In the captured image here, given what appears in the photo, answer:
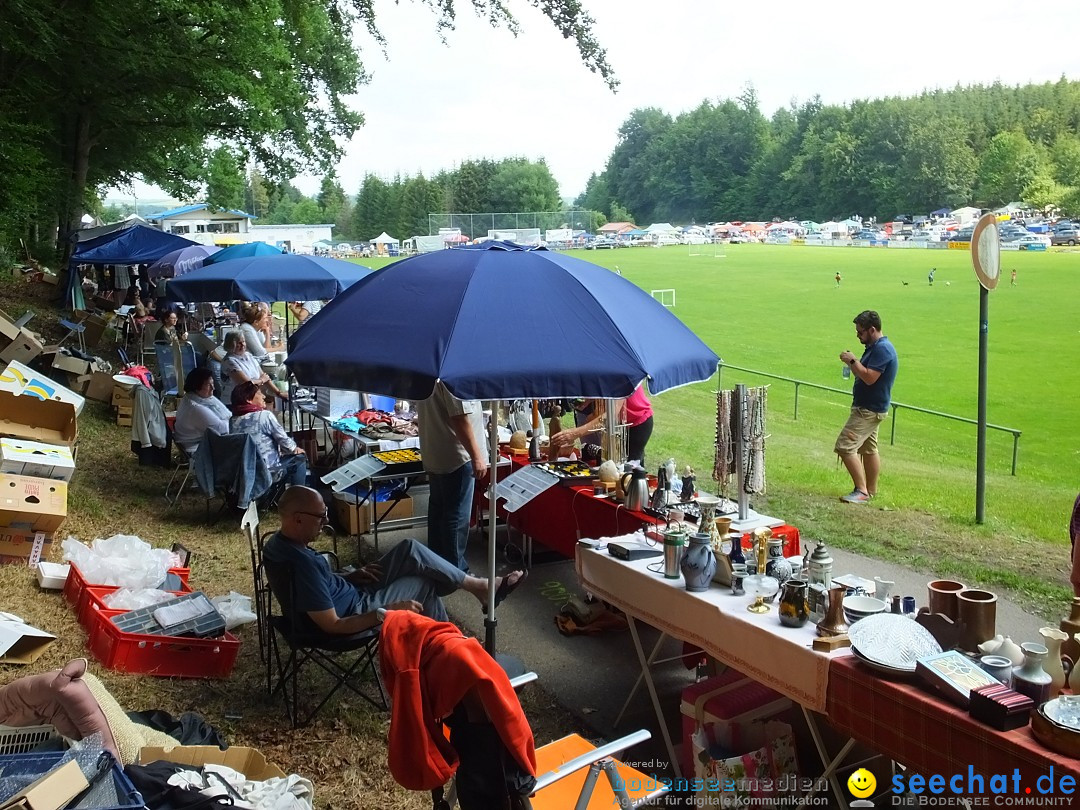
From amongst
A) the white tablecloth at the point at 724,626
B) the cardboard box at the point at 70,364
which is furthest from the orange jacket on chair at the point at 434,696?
the cardboard box at the point at 70,364


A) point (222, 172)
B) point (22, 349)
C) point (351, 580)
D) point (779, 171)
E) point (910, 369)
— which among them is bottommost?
point (910, 369)

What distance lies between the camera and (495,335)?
3.57 metres

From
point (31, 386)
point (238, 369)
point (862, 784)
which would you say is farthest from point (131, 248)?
point (862, 784)

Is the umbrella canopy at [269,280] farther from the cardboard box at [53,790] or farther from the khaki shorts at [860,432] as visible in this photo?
the cardboard box at [53,790]

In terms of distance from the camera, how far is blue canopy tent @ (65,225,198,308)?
1731cm

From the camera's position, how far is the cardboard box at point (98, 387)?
1205cm

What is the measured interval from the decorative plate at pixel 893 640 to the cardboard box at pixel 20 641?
13.2 ft

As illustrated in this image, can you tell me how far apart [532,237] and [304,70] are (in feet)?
130

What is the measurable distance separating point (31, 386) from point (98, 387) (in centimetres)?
411

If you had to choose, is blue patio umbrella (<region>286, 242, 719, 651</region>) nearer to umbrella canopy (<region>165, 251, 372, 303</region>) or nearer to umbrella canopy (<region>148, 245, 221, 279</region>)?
umbrella canopy (<region>165, 251, 372, 303</region>)

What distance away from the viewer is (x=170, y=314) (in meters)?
15.5

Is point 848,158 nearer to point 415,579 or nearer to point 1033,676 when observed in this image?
point 415,579

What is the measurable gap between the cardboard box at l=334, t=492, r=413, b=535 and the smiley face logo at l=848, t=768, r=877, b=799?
4.57m

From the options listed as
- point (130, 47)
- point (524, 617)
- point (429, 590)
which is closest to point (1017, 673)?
point (429, 590)
